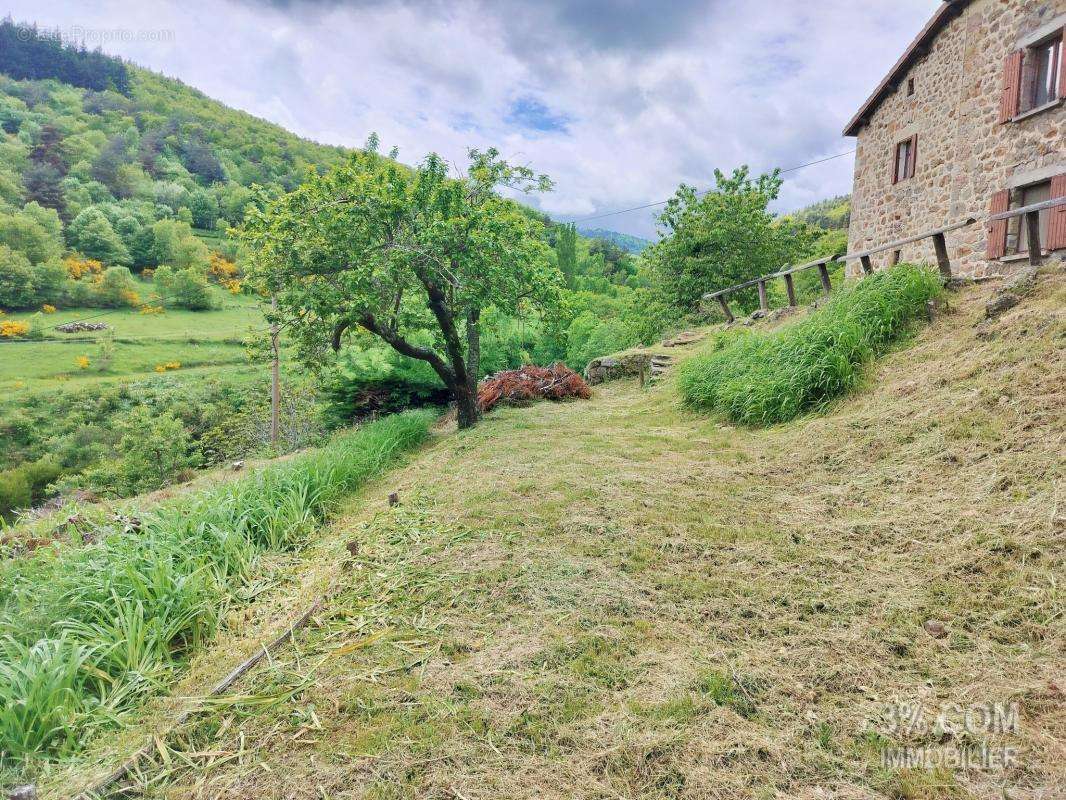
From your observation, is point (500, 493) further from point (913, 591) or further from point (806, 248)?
point (806, 248)

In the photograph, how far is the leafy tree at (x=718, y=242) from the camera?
15.5 metres

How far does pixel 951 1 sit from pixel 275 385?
64.6ft

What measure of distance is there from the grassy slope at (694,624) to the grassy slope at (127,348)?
3634 centimetres

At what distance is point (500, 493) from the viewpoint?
4457 mm

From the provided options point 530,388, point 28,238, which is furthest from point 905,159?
point 28,238

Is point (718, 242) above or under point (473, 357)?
above

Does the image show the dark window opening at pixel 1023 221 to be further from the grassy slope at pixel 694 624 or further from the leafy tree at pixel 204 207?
the leafy tree at pixel 204 207

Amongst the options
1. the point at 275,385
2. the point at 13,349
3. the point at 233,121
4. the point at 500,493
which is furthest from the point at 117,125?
the point at 500,493

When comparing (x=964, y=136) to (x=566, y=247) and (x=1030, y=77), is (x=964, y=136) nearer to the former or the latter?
(x=1030, y=77)

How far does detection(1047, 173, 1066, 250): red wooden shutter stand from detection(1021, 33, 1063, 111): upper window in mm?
1311

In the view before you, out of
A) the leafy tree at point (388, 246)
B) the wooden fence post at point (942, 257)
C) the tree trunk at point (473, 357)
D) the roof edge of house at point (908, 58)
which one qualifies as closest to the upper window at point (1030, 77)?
the roof edge of house at point (908, 58)

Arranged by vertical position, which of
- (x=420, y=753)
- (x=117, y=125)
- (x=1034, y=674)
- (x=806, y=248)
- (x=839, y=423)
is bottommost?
(x=420, y=753)

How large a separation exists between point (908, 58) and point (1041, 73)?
343cm

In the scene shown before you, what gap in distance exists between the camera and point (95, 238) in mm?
49969
